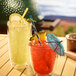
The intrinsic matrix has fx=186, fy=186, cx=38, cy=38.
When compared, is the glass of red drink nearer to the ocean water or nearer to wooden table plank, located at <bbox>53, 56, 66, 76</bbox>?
wooden table plank, located at <bbox>53, 56, 66, 76</bbox>

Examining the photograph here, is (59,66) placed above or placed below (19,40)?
below

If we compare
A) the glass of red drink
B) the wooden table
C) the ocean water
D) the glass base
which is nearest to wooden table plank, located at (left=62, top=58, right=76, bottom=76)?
the wooden table

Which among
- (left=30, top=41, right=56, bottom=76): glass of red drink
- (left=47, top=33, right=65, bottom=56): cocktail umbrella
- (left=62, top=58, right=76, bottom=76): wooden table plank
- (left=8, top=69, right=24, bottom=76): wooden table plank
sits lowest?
(left=8, top=69, right=24, bottom=76): wooden table plank

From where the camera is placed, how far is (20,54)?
121cm

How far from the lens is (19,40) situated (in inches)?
46.3

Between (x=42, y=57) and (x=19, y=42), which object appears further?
(x=19, y=42)

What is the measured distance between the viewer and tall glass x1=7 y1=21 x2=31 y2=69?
116 centimetres

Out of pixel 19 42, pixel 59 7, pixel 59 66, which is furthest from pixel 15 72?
pixel 59 7

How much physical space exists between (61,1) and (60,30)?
0.78 meters

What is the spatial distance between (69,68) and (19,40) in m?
0.37

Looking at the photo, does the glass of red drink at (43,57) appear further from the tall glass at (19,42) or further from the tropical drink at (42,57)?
the tall glass at (19,42)

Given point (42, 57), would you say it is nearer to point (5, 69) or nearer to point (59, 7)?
point (5, 69)

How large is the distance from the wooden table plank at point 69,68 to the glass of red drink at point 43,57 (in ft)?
0.35

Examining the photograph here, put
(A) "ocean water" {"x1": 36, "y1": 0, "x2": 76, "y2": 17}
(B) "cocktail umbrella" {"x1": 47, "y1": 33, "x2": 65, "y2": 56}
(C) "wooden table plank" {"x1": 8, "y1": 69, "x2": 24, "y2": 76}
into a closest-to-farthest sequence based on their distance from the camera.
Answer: (B) "cocktail umbrella" {"x1": 47, "y1": 33, "x2": 65, "y2": 56} → (C) "wooden table plank" {"x1": 8, "y1": 69, "x2": 24, "y2": 76} → (A) "ocean water" {"x1": 36, "y1": 0, "x2": 76, "y2": 17}
